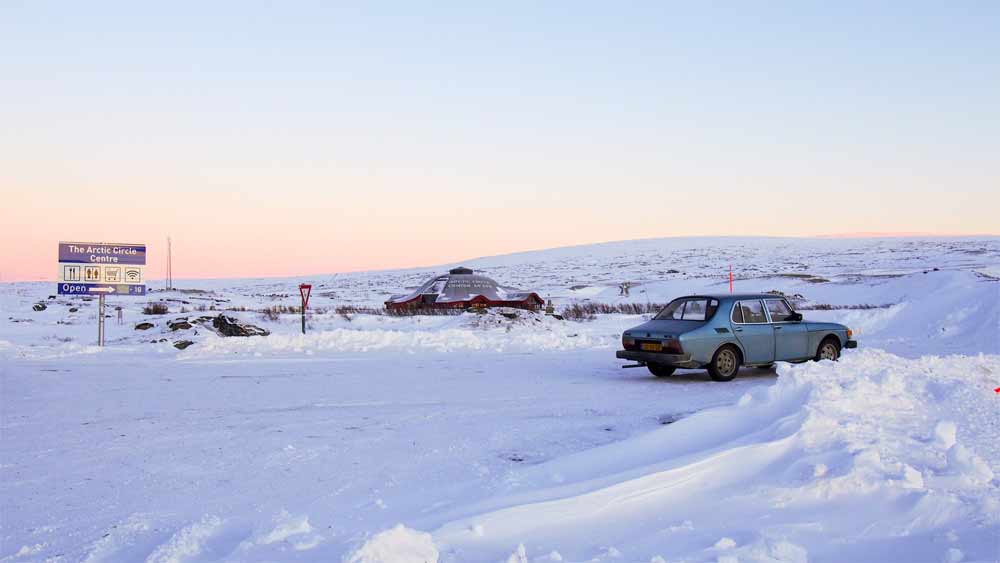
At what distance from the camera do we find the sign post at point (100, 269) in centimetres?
1991

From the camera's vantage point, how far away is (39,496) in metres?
6.30

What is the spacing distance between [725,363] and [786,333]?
1431 mm

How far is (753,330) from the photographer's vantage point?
13.4 metres

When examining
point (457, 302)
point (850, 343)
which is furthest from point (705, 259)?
point (850, 343)

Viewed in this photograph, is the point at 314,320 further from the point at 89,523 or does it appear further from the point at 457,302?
the point at 89,523

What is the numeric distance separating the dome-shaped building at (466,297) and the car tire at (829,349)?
20.8 m

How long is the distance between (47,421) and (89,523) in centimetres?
468

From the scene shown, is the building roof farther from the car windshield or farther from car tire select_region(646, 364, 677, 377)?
the car windshield

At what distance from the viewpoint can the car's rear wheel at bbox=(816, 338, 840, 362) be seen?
14.1 m

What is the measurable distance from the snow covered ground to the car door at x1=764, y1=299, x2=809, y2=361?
616 mm

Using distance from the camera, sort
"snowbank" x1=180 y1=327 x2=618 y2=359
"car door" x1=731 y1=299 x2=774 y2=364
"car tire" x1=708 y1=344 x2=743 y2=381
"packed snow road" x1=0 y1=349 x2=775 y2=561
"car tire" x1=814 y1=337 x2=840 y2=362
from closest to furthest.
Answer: "packed snow road" x1=0 y1=349 x2=775 y2=561, "car tire" x1=708 y1=344 x2=743 y2=381, "car door" x1=731 y1=299 x2=774 y2=364, "car tire" x1=814 y1=337 x2=840 y2=362, "snowbank" x1=180 y1=327 x2=618 y2=359

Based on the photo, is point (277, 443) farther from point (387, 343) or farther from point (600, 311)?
point (600, 311)

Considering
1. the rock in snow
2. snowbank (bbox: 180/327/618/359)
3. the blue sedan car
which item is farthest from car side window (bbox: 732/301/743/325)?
the rock in snow

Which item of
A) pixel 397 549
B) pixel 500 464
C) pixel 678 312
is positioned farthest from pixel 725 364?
pixel 397 549
